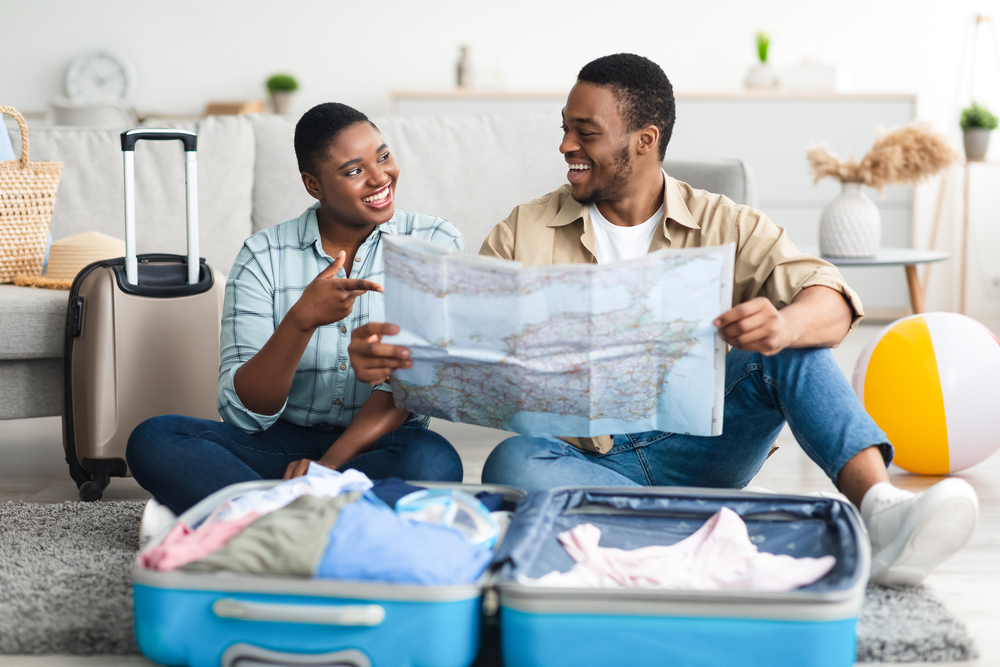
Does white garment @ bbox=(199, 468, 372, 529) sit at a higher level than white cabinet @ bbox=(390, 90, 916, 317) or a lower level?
lower

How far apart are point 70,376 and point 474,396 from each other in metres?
0.86

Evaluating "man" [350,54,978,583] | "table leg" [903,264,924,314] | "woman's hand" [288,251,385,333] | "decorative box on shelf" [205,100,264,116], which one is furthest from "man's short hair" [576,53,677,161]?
"decorative box on shelf" [205,100,264,116]

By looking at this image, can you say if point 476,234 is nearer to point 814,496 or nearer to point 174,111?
point 814,496

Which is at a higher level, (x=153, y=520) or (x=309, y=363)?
(x=309, y=363)

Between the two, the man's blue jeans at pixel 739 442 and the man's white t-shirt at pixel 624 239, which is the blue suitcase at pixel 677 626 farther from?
the man's white t-shirt at pixel 624 239

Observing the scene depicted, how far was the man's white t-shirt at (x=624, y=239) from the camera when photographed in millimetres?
1374

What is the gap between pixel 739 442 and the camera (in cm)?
131

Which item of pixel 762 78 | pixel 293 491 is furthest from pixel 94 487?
pixel 762 78

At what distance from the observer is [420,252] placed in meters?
1.06

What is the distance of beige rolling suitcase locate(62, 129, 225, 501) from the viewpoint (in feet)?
5.22

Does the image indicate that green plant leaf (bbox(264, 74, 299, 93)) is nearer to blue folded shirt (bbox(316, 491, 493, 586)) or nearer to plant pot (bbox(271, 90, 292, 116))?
plant pot (bbox(271, 90, 292, 116))

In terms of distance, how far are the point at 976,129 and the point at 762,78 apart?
96 centimetres

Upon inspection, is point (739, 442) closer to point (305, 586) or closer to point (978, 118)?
point (305, 586)

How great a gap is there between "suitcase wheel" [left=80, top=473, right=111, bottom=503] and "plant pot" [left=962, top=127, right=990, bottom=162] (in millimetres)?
3920
